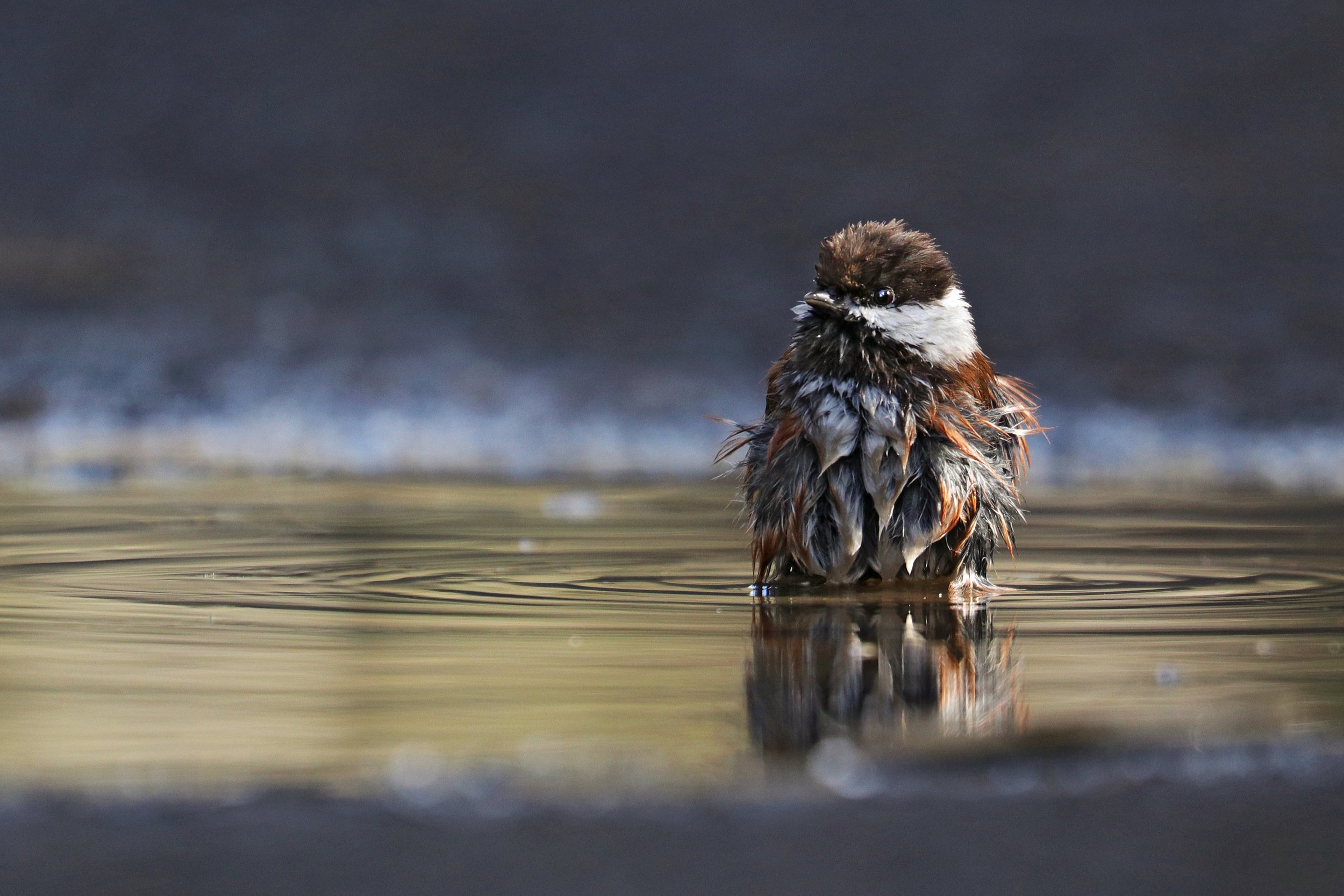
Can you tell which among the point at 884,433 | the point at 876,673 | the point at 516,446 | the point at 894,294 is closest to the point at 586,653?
the point at 876,673

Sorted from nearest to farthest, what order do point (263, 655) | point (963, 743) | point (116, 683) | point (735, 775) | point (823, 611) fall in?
point (735, 775) → point (963, 743) → point (116, 683) → point (263, 655) → point (823, 611)

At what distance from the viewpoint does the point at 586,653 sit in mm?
3539

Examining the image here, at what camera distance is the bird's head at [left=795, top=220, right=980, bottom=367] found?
14.0 feet

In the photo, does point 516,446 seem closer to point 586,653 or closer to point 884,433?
point 884,433

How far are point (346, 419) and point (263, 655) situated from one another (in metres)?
7.42

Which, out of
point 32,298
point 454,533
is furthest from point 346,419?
point 454,533

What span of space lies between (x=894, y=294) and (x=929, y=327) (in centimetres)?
11

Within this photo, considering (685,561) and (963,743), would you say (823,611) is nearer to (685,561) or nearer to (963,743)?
(685,561)

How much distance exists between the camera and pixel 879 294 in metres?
4.26

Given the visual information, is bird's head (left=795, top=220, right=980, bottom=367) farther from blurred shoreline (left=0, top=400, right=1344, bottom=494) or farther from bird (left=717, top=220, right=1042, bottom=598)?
blurred shoreline (left=0, top=400, right=1344, bottom=494)

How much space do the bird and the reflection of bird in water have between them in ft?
0.51

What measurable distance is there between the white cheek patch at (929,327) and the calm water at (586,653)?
0.58 metres

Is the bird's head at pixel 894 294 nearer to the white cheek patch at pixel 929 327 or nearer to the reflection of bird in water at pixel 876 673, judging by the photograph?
the white cheek patch at pixel 929 327

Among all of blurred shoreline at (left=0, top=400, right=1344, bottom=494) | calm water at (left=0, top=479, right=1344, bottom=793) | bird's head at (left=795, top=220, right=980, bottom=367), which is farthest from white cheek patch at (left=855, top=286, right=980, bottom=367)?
blurred shoreline at (left=0, top=400, right=1344, bottom=494)
